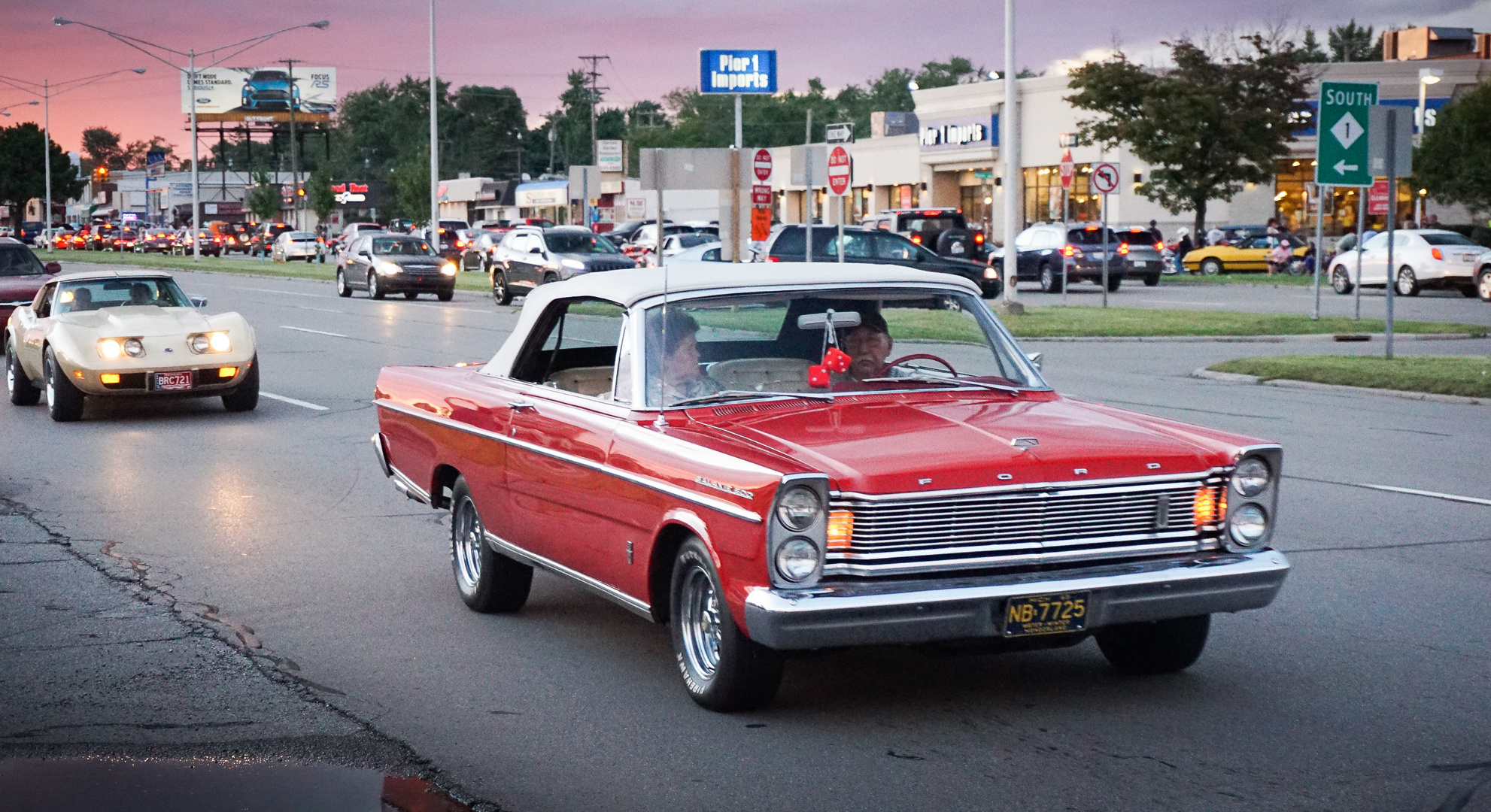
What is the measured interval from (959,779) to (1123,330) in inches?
877

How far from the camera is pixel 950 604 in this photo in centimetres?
525

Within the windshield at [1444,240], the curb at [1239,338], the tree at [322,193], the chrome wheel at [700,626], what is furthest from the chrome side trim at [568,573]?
the tree at [322,193]

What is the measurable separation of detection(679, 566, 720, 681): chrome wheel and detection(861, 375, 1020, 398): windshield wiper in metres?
1.19

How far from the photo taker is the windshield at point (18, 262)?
898 inches

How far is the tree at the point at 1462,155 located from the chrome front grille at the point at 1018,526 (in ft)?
164

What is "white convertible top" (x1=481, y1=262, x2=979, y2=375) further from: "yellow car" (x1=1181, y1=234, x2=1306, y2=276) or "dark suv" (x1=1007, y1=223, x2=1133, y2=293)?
"yellow car" (x1=1181, y1=234, x2=1306, y2=276)

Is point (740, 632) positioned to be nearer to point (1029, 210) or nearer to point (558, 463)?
point (558, 463)

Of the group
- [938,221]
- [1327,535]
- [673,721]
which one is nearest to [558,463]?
[673,721]

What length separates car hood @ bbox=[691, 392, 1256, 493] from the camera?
210 inches

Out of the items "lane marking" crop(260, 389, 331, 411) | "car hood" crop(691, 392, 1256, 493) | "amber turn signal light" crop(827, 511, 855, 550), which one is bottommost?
"lane marking" crop(260, 389, 331, 411)

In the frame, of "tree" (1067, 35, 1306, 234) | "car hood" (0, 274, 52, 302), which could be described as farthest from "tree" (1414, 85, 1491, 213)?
"car hood" (0, 274, 52, 302)

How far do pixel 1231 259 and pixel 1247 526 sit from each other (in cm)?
4843

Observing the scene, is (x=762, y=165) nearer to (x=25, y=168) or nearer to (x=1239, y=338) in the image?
(x=1239, y=338)

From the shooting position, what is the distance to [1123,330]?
26562 millimetres
